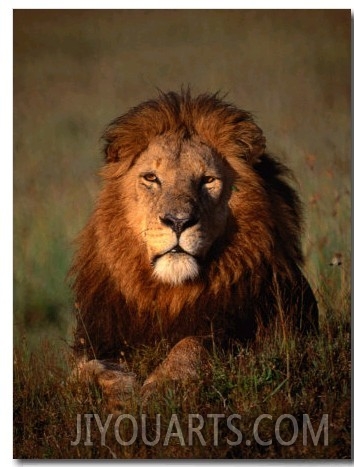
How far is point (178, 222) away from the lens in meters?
6.43

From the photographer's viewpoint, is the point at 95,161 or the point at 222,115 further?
the point at 95,161

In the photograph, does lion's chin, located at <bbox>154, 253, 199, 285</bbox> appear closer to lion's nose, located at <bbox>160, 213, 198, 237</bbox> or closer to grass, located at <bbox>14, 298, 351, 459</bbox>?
lion's nose, located at <bbox>160, 213, 198, 237</bbox>

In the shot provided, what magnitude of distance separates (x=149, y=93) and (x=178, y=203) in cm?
77

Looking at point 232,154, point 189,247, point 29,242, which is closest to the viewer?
point 189,247

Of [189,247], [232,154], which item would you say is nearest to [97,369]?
[189,247]

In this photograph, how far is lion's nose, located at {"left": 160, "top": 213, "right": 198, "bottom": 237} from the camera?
643 centimetres

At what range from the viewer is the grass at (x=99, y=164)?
21.5 feet

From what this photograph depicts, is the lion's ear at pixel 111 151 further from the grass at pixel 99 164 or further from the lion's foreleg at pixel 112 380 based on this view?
the lion's foreleg at pixel 112 380

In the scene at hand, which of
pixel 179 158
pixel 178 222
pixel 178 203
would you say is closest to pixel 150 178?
pixel 179 158

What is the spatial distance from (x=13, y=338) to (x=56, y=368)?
11.2 inches

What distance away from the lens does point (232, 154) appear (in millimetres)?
6887

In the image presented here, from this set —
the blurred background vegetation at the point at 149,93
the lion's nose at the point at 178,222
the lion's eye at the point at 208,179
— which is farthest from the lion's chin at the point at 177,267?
the blurred background vegetation at the point at 149,93

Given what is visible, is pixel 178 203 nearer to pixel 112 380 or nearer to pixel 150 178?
pixel 150 178
